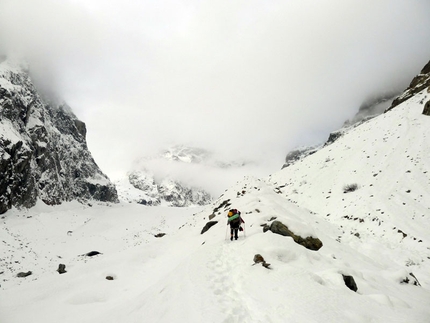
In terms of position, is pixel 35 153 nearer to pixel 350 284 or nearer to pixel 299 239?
pixel 299 239

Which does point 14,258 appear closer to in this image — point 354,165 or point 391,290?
point 391,290

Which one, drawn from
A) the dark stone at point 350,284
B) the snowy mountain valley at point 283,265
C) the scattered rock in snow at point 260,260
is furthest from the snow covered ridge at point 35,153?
the dark stone at point 350,284

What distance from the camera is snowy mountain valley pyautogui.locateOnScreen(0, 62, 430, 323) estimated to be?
17.6ft

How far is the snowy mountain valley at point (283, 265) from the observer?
5355 millimetres

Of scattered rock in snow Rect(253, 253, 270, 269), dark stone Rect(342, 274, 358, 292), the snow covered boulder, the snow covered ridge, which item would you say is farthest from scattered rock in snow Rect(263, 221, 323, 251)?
the snow covered ridge

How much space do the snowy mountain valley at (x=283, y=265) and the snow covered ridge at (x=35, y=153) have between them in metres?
21.8

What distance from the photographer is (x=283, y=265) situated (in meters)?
7.33

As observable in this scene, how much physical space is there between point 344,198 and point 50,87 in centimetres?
9576

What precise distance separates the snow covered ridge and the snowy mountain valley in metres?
21.8

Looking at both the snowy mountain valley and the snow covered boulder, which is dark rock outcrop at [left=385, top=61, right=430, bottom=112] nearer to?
the snowy mountain valley

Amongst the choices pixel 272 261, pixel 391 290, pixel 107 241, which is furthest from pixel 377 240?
pixel 107 241

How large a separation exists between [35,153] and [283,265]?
64762 millimetres

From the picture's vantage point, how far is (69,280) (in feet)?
32.2

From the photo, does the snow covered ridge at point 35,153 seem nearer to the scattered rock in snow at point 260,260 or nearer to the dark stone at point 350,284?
the scattered rock in snow at point 260,260
